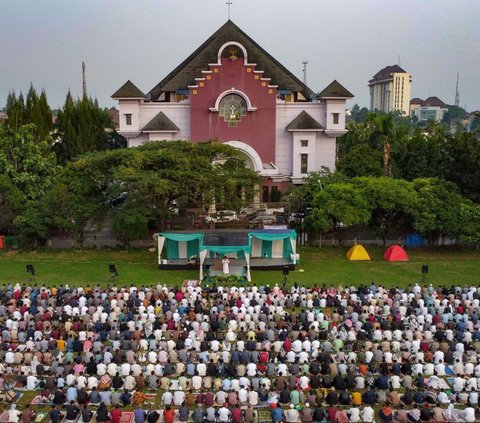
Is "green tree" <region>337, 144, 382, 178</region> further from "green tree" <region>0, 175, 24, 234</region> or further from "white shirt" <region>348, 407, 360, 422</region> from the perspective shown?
"white shirt" <region>348, 407, 360, 422</region>

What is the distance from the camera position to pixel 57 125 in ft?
186

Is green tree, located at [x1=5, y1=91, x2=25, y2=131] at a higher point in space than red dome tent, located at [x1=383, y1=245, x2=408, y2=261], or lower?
higher

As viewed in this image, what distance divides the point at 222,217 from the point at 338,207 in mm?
8277

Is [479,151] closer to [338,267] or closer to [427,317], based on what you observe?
[338,267]

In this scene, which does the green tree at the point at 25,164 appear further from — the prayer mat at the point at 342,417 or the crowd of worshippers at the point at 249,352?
the prayer mat at the point at 342,417

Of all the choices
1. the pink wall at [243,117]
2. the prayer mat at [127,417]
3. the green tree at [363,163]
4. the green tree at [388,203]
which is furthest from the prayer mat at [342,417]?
the pink wall at [243,117]

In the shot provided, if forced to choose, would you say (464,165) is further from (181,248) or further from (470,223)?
(181,248)

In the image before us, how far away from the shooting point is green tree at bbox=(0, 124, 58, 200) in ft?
120

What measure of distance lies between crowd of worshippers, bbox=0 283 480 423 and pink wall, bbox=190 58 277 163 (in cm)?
2415

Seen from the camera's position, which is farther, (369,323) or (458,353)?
(369,323)

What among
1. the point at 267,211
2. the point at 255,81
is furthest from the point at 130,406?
the point at 255,81

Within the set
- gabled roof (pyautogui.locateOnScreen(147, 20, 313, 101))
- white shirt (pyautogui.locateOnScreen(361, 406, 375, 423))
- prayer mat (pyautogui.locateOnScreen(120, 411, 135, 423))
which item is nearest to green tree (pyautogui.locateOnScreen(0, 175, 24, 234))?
gabled roof (pyautogui.locateOnScreen(147, 20, 313, 101))

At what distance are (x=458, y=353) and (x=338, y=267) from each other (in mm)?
13594

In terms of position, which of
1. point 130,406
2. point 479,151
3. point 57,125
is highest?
point 57,125
